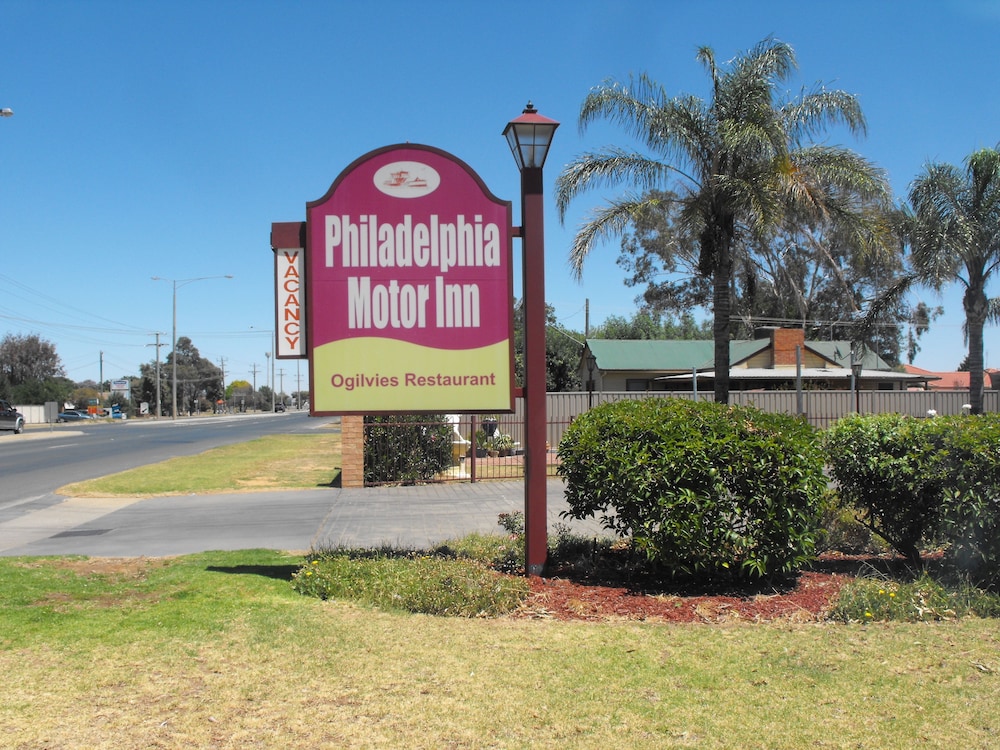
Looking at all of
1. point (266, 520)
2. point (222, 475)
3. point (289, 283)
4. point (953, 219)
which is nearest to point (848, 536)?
point (289, 283)

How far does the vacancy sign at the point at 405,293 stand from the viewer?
7648mm

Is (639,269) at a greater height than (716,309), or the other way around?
(639,269)

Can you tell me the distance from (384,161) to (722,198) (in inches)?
373

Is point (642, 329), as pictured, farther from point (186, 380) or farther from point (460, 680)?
point (186, 380)

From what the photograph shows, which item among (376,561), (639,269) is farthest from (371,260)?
(639,269)

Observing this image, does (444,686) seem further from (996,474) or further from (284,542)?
(284,542)

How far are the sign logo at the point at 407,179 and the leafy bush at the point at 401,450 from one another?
963 cm

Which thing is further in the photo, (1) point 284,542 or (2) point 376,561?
(1) point 284,542

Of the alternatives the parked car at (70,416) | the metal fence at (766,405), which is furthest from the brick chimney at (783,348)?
the parked car at (70,416)

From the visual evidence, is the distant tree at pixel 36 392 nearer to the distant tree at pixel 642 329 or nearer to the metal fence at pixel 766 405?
the distant tree at pixel 642 329

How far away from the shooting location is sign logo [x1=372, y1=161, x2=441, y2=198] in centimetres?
773

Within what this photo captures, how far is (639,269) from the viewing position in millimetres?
49875

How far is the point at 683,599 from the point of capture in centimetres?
662

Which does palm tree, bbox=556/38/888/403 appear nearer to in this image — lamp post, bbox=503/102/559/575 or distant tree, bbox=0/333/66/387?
lamp post, bbox=503/102/559/575
